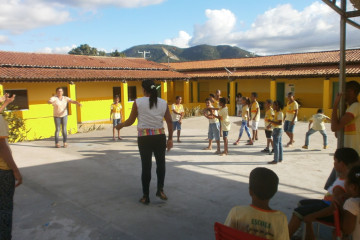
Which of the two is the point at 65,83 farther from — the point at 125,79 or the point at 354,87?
the point at 354,87

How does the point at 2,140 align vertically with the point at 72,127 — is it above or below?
above

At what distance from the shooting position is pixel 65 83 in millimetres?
17125

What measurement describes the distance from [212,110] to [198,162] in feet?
5.69

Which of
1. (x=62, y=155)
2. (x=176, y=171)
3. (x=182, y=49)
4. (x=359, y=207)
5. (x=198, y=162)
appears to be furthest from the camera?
(x=182, y=49)

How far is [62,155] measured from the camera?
26.0 ft

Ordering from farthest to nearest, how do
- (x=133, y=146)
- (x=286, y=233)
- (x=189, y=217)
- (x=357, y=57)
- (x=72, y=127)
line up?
(x=357, y=57), (x=72, y=127), (x=133, y=146), (x=189, y=217), (x=286, y=233)

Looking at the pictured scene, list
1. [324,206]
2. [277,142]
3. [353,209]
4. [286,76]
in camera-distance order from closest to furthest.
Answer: [353,209]
[324,206]
[277,142]
[286,76]

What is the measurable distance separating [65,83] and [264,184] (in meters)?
16.7

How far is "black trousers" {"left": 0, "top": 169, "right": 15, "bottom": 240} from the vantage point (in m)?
3.02

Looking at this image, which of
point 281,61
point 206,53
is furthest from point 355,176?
point 206,53

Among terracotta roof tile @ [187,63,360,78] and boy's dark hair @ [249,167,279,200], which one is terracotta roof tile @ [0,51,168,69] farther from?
boy's dark hair @ [249,167,279,200]

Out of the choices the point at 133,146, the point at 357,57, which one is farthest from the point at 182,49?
the point at 133,146

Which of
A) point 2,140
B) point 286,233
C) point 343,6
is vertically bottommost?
point 286,233

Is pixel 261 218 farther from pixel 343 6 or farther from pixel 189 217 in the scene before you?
pixel 343 6
